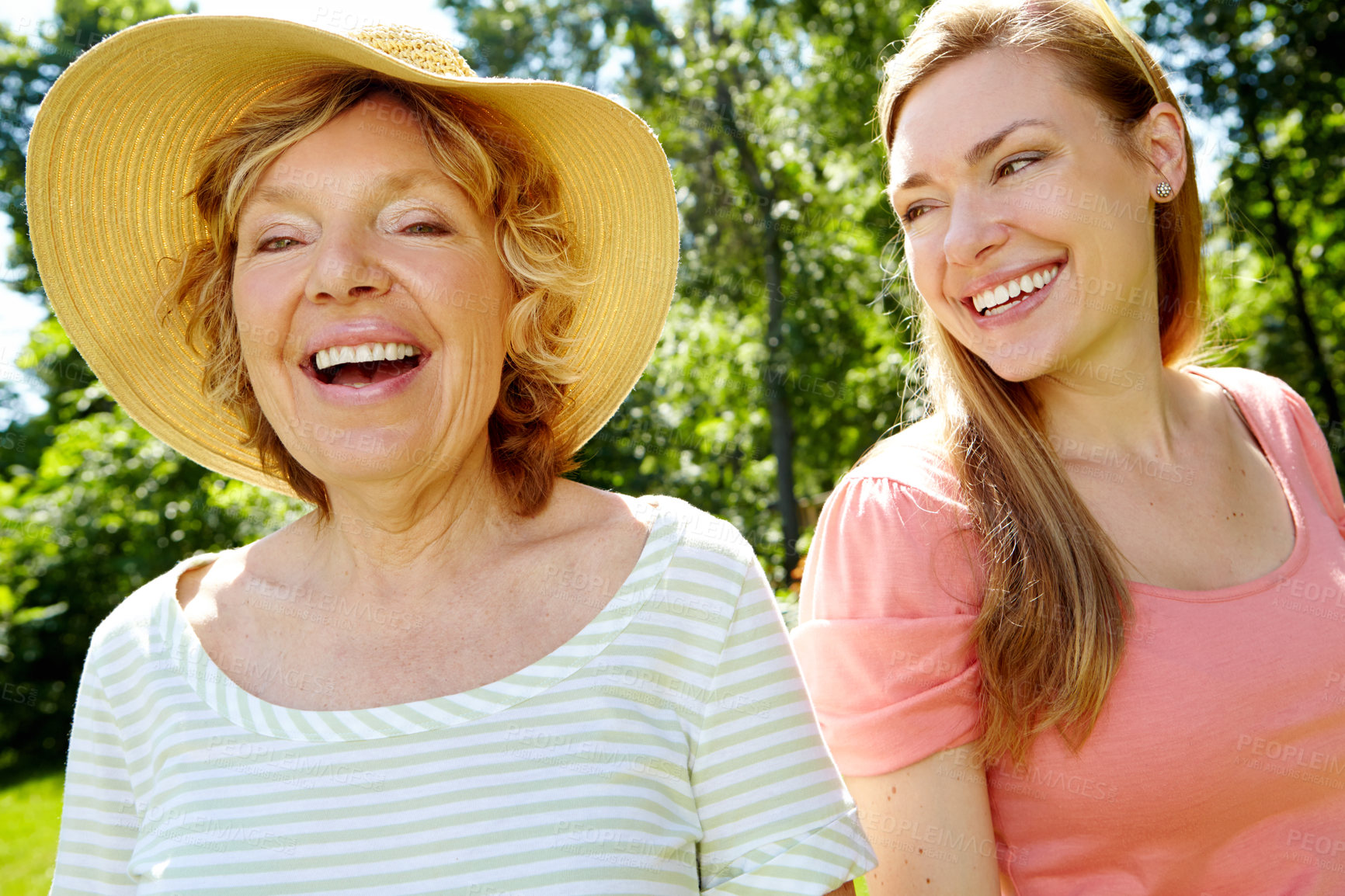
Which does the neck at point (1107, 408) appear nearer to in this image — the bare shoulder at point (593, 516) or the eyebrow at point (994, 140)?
the eyebrow at point (994, 140)

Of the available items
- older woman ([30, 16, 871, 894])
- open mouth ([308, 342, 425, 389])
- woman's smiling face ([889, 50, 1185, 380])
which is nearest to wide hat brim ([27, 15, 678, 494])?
older woman ([30, 16, 871, 894])

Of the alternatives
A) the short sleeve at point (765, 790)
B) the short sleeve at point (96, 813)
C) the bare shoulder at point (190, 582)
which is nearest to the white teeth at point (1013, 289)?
the short sleeve at point (765, 790)

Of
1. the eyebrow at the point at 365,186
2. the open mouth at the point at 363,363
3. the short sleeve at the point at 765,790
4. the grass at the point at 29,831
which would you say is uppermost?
the eyebrow at the point at 365,186

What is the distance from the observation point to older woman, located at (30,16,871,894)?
1.66m

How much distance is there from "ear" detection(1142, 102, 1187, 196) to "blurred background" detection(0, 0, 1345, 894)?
451 centimetres

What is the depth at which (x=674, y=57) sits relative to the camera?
8625 millimetres

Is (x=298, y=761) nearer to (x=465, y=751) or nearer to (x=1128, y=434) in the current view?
(x=465, y=751)

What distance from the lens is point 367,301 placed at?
1.77 meters

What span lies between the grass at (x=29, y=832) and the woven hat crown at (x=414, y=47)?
506 cm

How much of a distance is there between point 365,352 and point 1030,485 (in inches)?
52.7

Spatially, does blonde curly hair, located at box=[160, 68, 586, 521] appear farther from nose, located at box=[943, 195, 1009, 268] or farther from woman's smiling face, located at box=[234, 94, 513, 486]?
nose, located at box=[943, 195, 1009, 268]

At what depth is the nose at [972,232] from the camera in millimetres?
2119

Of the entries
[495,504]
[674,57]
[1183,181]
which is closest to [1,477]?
[674,57]

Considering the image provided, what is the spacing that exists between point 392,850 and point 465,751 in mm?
183
